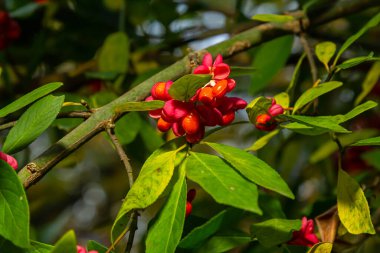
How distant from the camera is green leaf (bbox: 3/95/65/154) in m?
0.81

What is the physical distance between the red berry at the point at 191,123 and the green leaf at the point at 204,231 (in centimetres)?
13

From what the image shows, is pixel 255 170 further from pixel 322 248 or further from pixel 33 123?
pixel 33 123

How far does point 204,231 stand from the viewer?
876 millimetres

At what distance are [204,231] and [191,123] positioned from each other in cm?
16

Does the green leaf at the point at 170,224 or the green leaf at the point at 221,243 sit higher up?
the green leaf at the point at 170,224

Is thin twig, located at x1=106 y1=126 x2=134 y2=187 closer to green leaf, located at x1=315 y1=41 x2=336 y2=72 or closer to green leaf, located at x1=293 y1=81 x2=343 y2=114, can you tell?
green leaf, located at x1=293 y1=81 x2=343 y2=114

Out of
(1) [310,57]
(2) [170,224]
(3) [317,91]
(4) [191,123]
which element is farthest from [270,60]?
(2) [170,224]

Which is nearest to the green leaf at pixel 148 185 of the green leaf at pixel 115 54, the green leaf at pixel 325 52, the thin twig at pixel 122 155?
the thin twig at pixel 122 155

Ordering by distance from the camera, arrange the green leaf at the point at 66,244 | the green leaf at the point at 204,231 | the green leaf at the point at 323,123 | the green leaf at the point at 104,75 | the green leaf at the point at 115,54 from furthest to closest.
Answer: the green leaf at the point at 115,54 < the green leaf at the point at 104,75 < the green leaf at the point at 204,231 < the green leaf at the point at 323,123 < the green leaf at the point at 66,244

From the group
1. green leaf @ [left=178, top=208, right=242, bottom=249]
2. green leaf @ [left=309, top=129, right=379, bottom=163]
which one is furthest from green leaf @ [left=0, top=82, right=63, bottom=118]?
green leaf @ [left=309, top=129, right=379, bottom=163]

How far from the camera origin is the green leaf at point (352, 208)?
0.87 metres

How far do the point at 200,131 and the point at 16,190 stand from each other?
0.25 metres

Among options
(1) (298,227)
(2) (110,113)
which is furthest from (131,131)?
(1) (298,227)

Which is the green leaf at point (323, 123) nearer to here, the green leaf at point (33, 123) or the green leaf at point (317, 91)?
the green leaf at point (317, 91)
